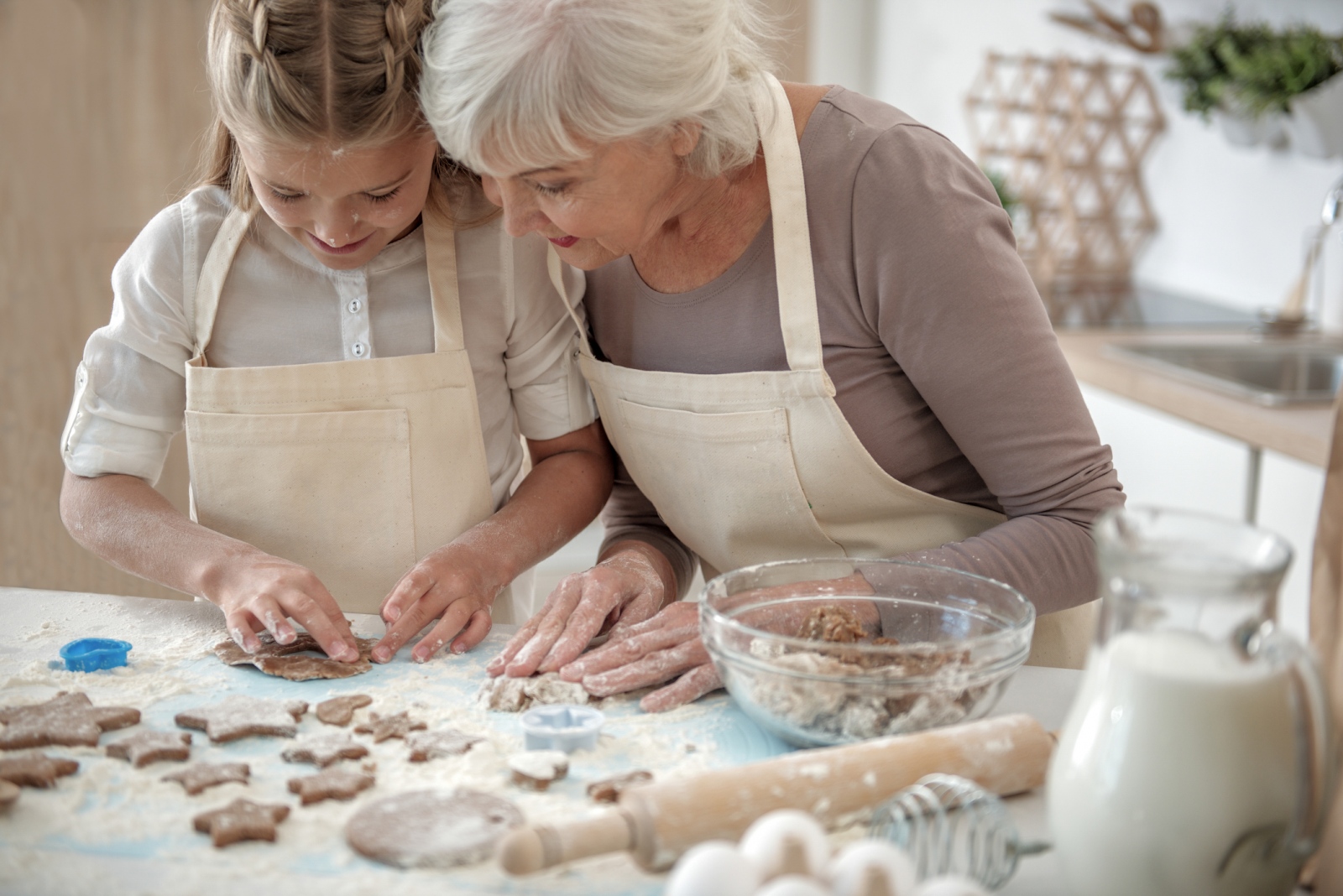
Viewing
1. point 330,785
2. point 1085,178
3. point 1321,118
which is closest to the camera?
point 330,785

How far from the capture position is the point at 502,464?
160cm

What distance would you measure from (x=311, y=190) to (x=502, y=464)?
1.60 feet

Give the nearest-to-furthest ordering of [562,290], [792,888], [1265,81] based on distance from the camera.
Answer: [792,888]
[562,290]
[1265,81]

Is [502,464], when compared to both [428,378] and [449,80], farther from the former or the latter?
[449,80]

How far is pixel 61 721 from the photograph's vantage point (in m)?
1.01

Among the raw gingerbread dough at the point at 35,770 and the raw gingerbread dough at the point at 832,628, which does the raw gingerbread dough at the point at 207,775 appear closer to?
the raw gingerbread dough at the point at 35,770

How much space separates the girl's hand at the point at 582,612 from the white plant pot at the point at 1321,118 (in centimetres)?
205

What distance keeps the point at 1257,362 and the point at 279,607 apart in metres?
2.34

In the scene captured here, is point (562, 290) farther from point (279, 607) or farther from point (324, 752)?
point (324, 752)

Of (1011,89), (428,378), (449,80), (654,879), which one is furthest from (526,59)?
(1011,89)

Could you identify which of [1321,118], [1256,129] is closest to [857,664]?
[1321,118]

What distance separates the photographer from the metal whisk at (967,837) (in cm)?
78

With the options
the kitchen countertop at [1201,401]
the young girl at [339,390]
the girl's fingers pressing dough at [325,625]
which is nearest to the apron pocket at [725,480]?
the young girl at [339,390]

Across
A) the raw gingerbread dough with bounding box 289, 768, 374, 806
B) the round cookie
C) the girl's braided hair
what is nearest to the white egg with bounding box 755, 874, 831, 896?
the round cookie
